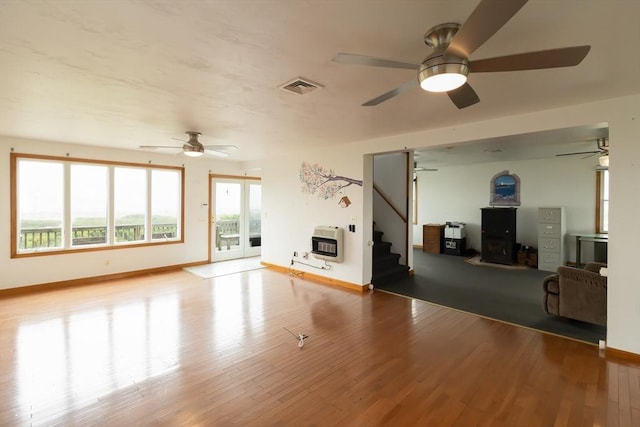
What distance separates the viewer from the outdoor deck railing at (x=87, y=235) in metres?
5.25

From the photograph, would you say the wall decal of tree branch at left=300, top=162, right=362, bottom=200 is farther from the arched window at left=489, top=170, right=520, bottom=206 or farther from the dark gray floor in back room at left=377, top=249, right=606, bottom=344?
the arched window at left=489, top=170, right=520, bottom=206

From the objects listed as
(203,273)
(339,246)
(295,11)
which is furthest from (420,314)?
(203,273)

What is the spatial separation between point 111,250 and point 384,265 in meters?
5.41

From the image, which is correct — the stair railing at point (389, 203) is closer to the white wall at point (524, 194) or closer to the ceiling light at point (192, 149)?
the white wall at point (524, 194)

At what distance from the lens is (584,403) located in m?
2.29

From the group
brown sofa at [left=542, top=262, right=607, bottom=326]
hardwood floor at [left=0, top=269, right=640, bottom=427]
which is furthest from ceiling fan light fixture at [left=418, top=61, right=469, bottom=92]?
brown sofa at [left=542, top=262, right=607, bottom=326]

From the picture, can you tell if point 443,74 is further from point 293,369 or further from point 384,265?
point 384,265

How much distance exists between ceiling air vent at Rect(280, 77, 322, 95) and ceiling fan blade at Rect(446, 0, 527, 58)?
1.27 meters

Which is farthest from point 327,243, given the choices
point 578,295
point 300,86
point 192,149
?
point 578,295

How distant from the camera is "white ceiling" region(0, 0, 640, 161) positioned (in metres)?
1.66

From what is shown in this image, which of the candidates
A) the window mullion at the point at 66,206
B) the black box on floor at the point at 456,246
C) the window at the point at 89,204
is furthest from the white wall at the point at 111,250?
the black box on floor at the point at 456,246

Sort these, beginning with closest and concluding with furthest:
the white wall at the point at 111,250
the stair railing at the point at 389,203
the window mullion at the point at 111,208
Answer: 1. the white wall at the point at 111,250
2. the window mullion at the point at 111,208
3. the stair railing at the point at 389,203

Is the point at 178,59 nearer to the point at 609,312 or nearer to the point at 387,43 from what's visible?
the point at 387,43

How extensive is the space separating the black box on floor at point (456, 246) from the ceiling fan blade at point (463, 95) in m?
6.90
